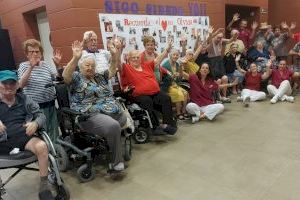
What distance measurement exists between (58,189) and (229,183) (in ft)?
4.22

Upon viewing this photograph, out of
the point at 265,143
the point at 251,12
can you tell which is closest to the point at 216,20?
the point at 251,12

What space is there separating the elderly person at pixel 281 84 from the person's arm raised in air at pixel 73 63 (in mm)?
3209

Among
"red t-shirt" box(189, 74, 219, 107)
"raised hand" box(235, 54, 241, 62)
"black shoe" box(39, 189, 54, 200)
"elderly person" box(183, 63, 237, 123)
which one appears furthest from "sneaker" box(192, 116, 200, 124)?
"black shoe" box(39, 189, 54, 200)

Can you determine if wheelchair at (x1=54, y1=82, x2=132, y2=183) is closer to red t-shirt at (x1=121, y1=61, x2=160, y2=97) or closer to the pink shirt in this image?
red t-shirt at (x1=121, y1=61, x2=160, y2=97)

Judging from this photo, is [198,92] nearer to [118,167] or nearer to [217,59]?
[217,59]

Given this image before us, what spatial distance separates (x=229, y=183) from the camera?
2.23 metres

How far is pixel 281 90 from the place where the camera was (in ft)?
14.8

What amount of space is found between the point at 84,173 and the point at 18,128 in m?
0.67

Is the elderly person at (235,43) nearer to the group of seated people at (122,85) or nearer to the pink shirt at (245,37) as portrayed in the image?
the group of seated people at (122,85)

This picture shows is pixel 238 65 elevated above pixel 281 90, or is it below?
above

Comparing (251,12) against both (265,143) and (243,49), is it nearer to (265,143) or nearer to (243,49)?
(243,49)

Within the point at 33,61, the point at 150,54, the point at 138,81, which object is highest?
the point at 33,61

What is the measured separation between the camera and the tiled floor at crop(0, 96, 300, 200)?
2.15 m

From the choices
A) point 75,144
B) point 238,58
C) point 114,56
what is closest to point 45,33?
point 114,56
